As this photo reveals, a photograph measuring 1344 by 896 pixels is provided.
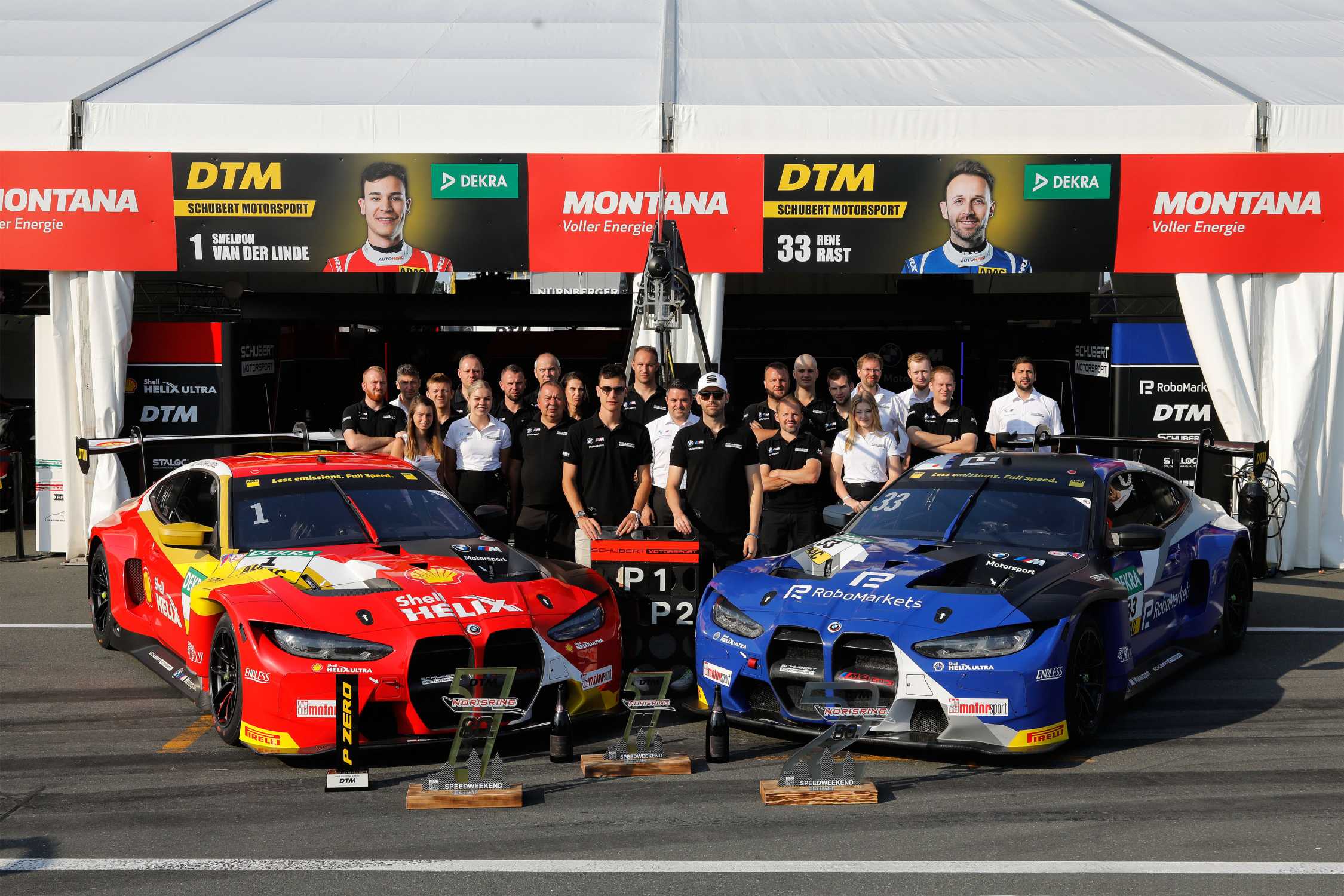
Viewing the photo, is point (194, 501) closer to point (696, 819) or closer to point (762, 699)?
point (762, 699)

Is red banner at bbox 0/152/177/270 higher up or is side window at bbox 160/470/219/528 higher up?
red banner at bbox 0/152/177/270

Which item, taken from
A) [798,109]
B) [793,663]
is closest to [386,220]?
[798,109]

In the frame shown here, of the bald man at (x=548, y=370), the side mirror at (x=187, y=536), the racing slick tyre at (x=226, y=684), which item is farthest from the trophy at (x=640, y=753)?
the bald man at (x=548, y=370)

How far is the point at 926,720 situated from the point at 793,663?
673mm

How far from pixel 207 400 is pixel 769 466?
606cm

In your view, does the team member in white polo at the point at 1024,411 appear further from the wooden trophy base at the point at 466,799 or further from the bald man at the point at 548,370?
the wooden trophy base at the point at 466,799

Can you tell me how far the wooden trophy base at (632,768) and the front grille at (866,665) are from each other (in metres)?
0.82

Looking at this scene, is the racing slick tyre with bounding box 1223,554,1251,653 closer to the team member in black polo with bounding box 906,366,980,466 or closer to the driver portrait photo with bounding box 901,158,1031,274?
the team member in black polo with bounding box 906,366,980,466

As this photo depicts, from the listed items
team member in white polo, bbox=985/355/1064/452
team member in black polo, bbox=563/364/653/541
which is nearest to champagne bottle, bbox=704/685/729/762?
team member in black polo, bbox=563/364/653/541

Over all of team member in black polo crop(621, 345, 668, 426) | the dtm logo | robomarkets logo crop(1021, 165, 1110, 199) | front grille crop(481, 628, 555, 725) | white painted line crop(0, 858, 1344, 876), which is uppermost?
robomarkets logo crop(1021, 165, 1110, 199)

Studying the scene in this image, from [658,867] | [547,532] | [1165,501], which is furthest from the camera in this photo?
[547,532]

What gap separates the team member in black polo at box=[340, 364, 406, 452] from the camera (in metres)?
9.60

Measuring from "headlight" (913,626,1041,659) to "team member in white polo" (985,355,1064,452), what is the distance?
4615mm

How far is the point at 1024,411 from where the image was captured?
10.5 m
